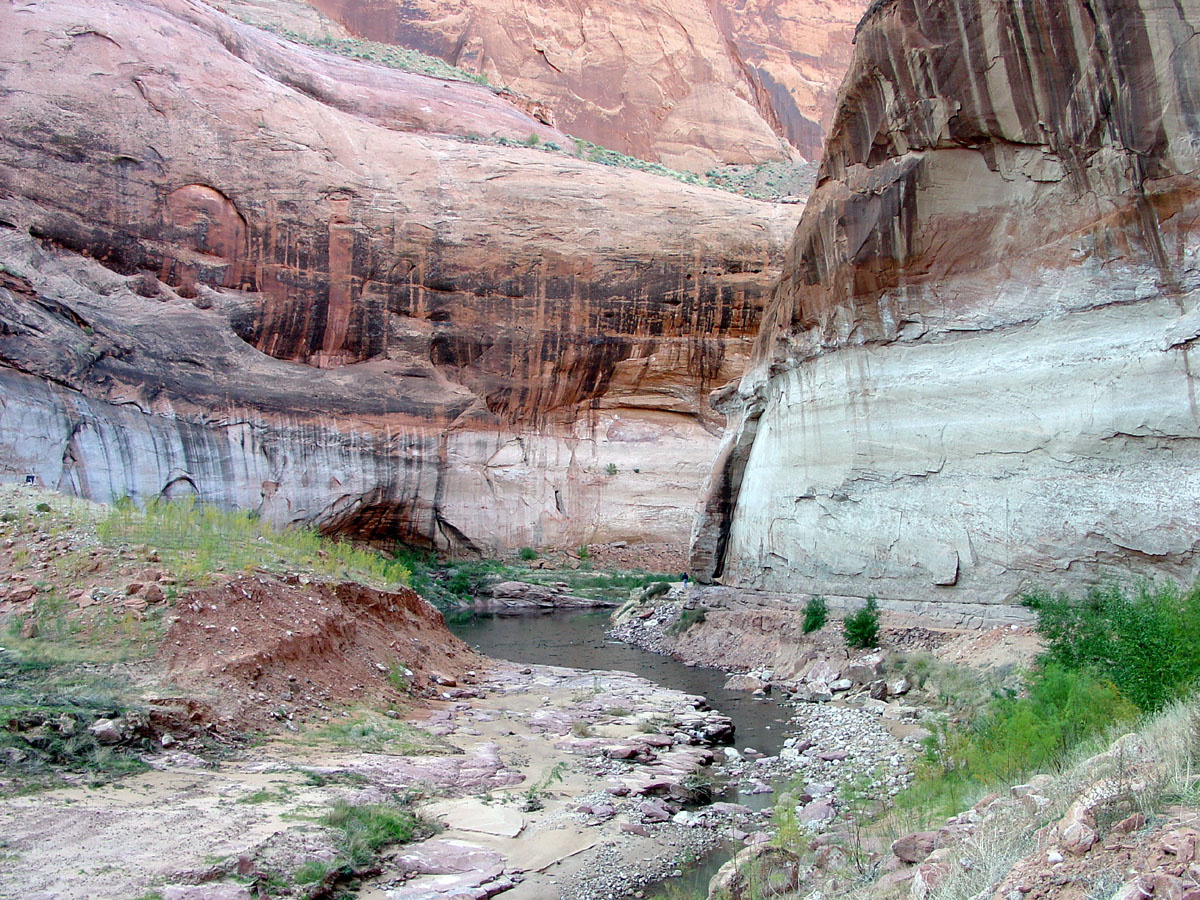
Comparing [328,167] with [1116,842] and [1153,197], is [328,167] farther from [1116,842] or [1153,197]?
[1116,842]

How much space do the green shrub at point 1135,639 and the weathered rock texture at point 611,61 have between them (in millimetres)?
45712

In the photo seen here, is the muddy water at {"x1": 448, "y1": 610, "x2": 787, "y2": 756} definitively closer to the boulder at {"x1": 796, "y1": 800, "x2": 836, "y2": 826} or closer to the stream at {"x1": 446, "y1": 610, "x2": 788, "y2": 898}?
the stream at {"x1": 446, "y1": 610, "x2": 788, "y2": 898}

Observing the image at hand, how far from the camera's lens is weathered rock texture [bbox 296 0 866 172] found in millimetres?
50594

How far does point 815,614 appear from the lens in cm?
1345

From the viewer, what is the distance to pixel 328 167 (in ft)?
94.1

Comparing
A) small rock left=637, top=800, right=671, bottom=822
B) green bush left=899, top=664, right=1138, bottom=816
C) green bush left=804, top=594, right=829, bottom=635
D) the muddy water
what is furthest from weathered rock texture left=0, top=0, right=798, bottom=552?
green bush left=899, top=664, right=1138, bottom=816

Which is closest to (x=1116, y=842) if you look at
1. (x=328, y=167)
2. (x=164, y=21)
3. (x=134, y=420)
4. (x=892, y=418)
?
(x=892, y=418)

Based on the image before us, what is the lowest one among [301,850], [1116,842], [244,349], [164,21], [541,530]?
[541,530]

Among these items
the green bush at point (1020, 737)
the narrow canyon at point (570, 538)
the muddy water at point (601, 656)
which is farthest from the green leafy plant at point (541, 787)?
the green bush at point (1020, 737)

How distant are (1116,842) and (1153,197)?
844 cm

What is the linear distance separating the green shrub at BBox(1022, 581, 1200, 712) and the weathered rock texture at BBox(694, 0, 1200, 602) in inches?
45.4

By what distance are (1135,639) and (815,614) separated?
7160 mm

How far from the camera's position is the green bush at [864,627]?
1194cm

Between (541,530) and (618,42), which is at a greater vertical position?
(618,42)
